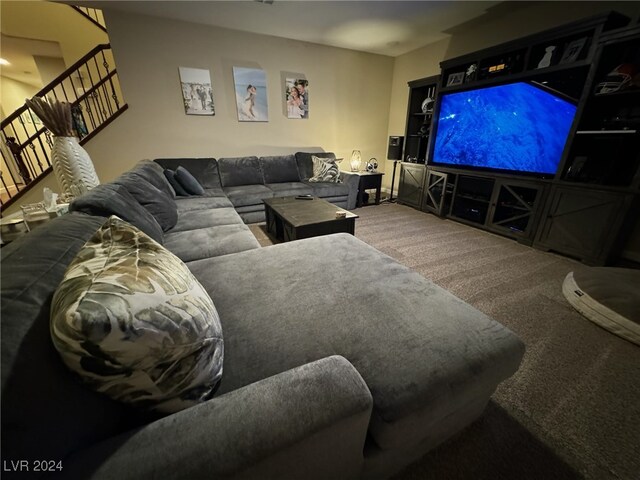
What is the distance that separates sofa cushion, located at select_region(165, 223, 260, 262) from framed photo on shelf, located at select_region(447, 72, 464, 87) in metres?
3.33

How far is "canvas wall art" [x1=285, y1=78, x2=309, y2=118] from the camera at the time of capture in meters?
4.00

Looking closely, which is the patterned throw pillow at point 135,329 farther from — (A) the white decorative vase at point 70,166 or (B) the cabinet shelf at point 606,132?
(B) the cabinet shelf at point 606,132

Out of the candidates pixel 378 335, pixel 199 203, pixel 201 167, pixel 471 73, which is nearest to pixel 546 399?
pixel 378 335

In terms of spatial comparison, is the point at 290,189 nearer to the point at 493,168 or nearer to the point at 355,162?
the point at 355,162

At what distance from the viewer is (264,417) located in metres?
0.56

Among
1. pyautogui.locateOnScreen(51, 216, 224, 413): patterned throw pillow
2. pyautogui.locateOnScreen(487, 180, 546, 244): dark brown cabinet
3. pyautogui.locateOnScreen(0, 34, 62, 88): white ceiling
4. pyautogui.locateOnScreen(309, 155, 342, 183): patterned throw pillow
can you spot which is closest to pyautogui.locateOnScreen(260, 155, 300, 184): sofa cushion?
pyautogui.locateOnScreen(309, 155, 342, 183): patterned throw pillow

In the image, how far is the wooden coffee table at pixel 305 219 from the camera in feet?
7.34

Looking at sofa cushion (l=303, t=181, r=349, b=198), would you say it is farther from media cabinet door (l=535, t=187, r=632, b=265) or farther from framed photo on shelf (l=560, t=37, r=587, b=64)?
framed photo on shelf (l=560, t=37, r=587, b=64)

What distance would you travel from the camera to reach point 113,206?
3.95 feet

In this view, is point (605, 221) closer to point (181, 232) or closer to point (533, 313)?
point (533, 313)

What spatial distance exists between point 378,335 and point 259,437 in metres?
0.51

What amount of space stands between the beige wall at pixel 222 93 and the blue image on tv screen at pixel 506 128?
66.4 inches

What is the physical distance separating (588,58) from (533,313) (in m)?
2.26

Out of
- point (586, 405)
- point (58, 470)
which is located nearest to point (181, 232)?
point (58, 470)
